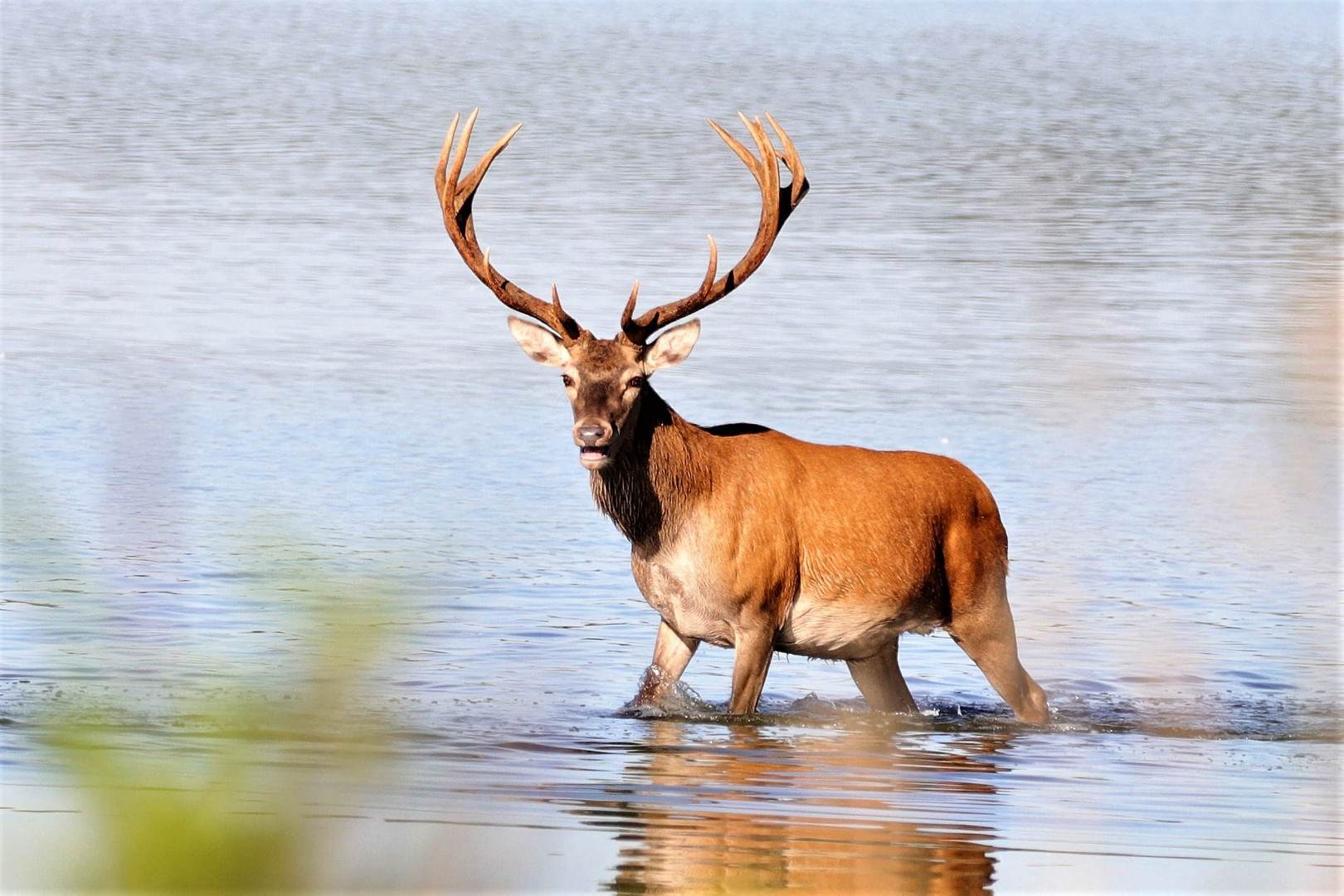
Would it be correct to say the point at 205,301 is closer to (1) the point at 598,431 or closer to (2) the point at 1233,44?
(1) the point at 598,431

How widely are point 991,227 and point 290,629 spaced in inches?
932

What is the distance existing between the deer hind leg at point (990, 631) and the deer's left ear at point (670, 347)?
1.27m

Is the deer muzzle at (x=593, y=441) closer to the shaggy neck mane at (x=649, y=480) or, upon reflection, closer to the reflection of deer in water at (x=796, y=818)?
the shaggy neck mane at (x=649, y=480)

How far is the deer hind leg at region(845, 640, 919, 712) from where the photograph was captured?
8945 mm

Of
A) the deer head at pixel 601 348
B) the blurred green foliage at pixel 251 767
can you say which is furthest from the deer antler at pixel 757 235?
the blurred green foliage at pixel 251 767

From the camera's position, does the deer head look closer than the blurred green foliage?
No

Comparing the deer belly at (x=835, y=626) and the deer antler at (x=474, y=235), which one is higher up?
the deer antler at (x=474, y=235)

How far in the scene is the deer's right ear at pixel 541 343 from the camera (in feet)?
27.7

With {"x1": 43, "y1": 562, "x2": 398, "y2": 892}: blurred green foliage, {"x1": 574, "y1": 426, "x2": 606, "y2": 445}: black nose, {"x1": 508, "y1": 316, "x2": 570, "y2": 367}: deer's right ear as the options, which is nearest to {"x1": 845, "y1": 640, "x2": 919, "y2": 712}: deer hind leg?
{"x1": 574, "y1": 426, "x2": 606, "y2": 445}: black nose

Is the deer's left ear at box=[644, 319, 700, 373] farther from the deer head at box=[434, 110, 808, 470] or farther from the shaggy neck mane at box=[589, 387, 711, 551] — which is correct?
the shaggy neck mane at box=[589, 387, 711, 551]

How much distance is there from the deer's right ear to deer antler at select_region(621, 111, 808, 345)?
0.23 meters

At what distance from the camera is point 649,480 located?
8500mm

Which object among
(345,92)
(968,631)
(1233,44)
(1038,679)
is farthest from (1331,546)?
(1233,44)

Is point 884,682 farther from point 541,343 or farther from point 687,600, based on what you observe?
point 541,343
